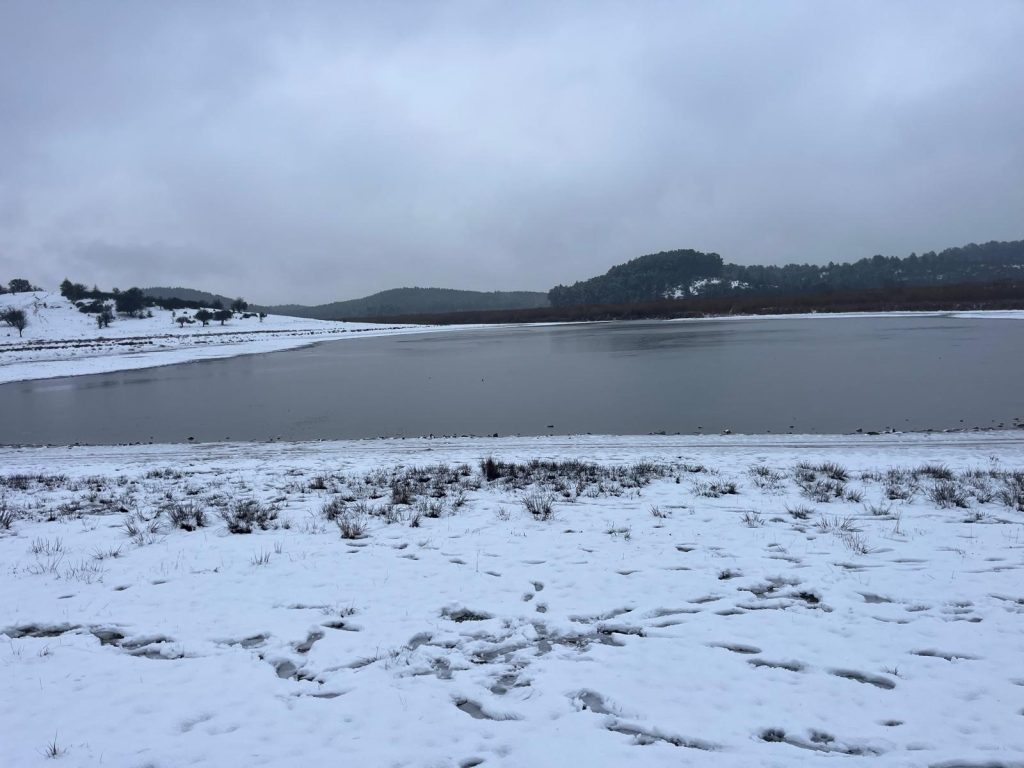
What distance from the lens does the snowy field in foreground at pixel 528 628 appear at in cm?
382

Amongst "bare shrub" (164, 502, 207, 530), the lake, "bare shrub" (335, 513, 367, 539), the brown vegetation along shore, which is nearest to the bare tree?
the lake

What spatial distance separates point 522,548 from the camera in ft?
23.3

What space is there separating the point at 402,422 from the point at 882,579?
1547cm

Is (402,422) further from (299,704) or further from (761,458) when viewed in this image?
(299,704)

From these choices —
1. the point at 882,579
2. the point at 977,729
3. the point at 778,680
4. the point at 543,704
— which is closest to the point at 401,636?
the point at 543,704

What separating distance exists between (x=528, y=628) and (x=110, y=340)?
7230 cm

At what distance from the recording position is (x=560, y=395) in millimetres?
23516

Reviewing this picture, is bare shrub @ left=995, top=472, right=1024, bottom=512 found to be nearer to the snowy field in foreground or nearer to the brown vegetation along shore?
the snowy field in foreground

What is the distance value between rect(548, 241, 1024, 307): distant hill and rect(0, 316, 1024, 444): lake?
126 m

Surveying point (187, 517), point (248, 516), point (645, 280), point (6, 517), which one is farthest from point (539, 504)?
point (645, 280)

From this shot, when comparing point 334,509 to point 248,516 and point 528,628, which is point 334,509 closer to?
point 248,516

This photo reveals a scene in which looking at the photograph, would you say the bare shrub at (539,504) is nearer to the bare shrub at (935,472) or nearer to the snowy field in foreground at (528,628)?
the snowy field in foreground at (528,628)

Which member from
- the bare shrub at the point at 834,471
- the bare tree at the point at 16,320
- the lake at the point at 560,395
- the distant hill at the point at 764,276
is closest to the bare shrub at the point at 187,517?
the lake at the point at 560,395

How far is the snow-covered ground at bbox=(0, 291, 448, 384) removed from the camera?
41.7 meters
